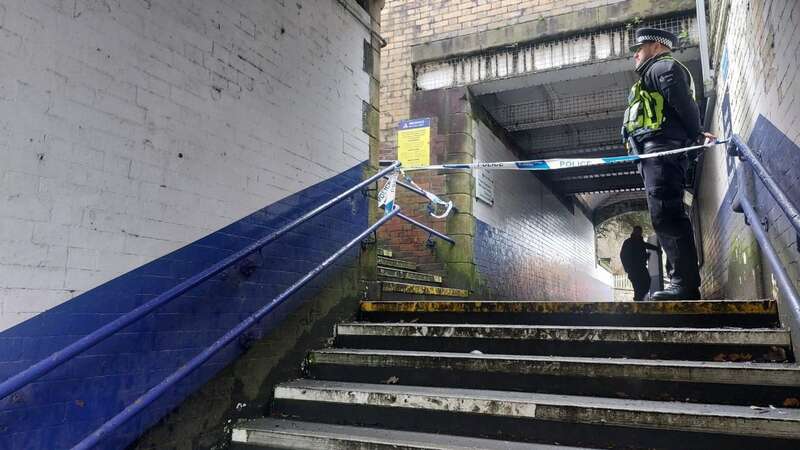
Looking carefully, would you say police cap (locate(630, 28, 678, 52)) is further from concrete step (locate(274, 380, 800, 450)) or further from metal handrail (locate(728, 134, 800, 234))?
concrete step (locate(274, 380, 800, 450))

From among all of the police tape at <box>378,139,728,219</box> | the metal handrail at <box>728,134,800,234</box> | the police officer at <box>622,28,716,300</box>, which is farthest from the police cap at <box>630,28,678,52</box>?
the metal handrail at <box>728,134,800,234</box>

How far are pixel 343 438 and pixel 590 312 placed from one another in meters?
1.75

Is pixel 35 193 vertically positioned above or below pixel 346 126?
below

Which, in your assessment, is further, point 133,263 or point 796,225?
point 133,263

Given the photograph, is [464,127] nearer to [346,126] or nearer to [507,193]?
[507,193]

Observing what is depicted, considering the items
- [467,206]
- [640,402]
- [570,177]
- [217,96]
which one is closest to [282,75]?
[217,96]

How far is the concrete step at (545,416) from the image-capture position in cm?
223

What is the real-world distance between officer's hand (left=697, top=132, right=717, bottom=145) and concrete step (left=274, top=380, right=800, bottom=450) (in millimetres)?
1846

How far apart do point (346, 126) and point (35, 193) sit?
2.52 metres

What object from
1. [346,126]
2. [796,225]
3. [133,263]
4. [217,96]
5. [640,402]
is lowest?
[640,402]

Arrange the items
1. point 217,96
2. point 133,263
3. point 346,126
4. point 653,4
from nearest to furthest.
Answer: point 133,263 < point 217,96 < point 346,126 < point 653,4

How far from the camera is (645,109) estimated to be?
377cm

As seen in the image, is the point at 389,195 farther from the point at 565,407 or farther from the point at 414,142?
the point at 565,407

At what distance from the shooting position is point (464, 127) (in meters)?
7.02
